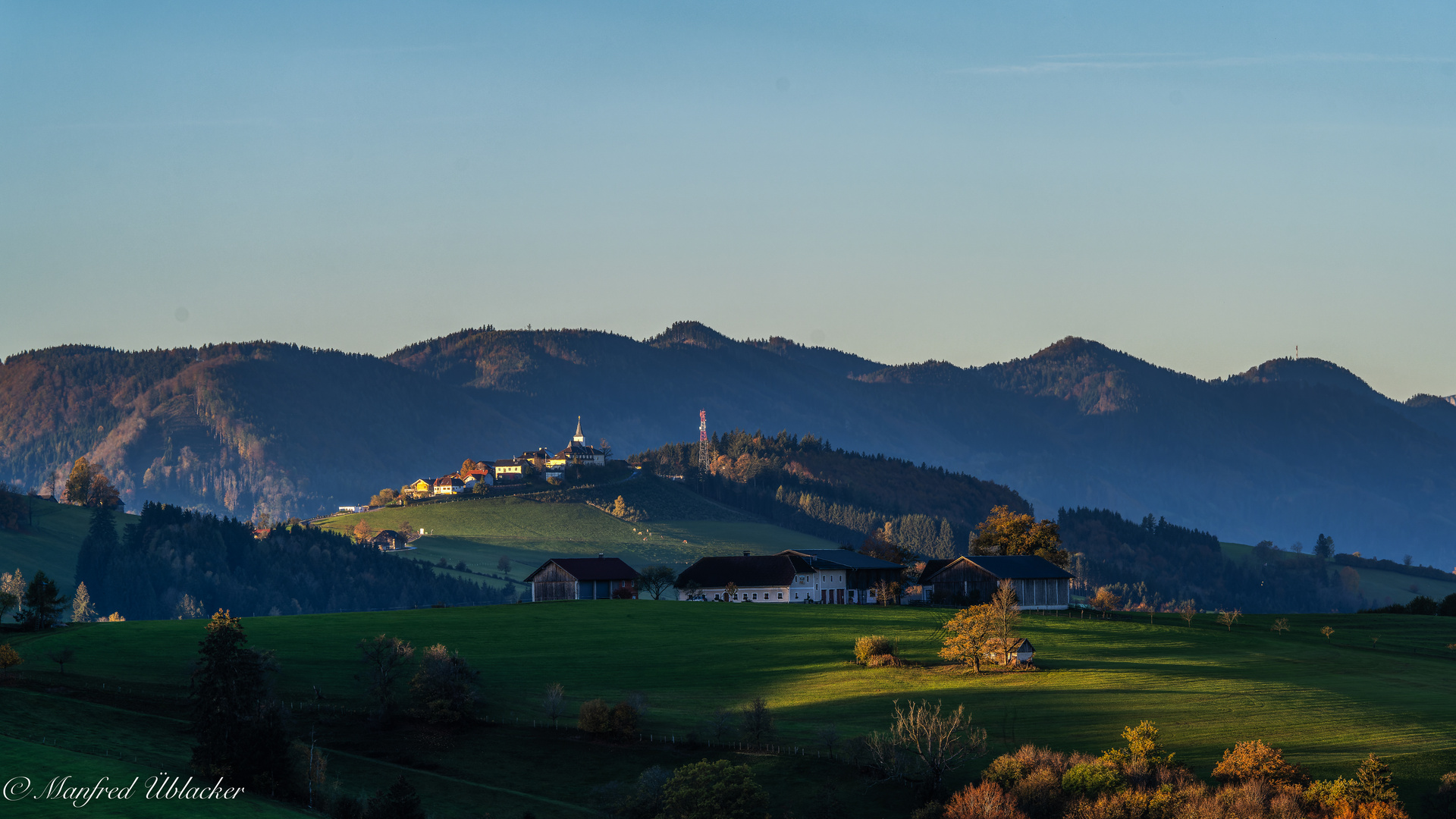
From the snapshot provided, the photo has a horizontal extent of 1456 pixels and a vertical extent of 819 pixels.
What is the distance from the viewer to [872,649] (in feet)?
293

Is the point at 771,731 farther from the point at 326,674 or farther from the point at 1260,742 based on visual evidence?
the point at 326,674

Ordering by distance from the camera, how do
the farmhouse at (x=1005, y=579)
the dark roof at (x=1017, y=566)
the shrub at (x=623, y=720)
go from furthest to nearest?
the dark roof at (x=1017, y=566) → the farmhouse at (x=1005, y=579) → the shrub at (x=623, y=720)

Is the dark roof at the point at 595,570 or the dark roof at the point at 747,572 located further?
the dark roof at the point at 747,572

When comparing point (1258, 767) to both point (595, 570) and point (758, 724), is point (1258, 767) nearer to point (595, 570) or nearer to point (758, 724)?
point (758, 724)

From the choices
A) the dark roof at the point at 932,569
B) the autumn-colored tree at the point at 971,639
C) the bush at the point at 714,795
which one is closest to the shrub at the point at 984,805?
the bush at the point at 714,795

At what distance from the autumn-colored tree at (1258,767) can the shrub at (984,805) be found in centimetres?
930

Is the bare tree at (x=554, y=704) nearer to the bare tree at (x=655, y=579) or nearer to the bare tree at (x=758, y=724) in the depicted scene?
the bare tree at (x=758, y=724)

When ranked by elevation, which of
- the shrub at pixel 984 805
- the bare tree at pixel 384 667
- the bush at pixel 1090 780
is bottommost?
the shrub at pixel 984 805

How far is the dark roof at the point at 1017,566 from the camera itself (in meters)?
124

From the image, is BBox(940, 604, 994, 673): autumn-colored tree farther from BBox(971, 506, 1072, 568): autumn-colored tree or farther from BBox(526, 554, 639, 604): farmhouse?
BBox(526, 554, 639, 604): farmhouse

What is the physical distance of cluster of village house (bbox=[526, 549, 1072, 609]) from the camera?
127m

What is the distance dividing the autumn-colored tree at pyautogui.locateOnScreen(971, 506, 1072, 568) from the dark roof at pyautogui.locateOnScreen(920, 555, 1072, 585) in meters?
5.37

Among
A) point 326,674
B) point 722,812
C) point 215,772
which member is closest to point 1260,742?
point 722,812

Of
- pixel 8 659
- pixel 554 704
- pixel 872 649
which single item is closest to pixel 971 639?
pixel 872 649
